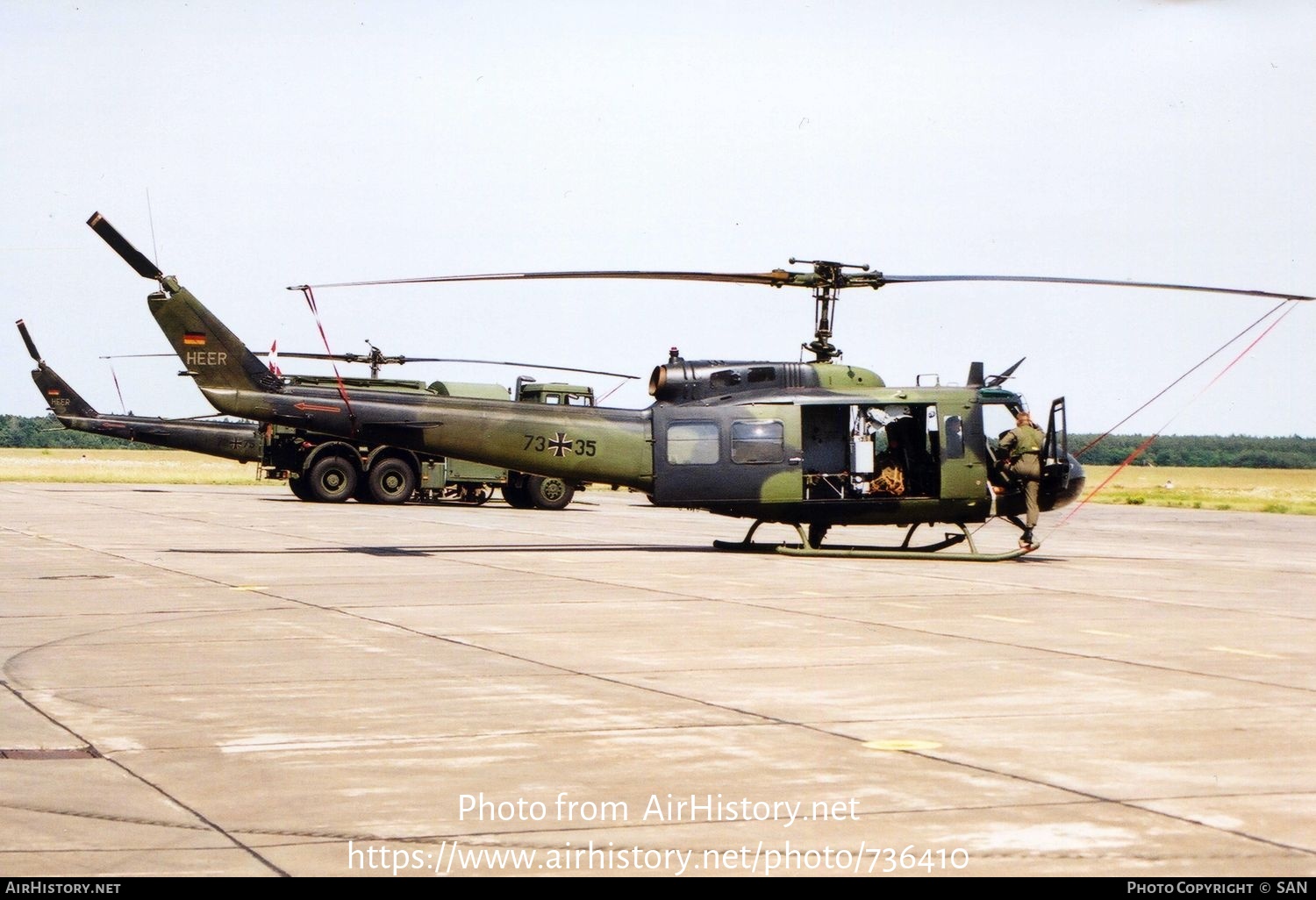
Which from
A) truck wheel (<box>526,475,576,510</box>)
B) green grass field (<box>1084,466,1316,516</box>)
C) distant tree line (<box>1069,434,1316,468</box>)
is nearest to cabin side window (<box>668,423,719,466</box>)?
truck wheel (<box>526,475,576,510</box>)

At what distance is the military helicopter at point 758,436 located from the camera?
18844mm

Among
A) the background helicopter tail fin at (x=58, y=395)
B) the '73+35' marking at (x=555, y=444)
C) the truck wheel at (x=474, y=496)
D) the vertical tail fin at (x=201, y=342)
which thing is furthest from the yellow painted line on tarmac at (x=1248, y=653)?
the background helicopter tail fin at (x=58, y=395)

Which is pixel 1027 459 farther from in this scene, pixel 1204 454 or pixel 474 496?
pixel 1204 454

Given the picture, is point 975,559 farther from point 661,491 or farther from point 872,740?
point 872,740

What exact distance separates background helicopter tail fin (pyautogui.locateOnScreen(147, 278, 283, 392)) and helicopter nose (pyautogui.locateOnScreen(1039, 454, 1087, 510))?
33.0 ft

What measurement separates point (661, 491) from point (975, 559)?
155 inches

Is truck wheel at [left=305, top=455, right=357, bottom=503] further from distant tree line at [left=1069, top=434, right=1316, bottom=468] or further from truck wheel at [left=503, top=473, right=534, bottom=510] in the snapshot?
distant tree line at [left=1069, top=434, right=1316, bottom=468]

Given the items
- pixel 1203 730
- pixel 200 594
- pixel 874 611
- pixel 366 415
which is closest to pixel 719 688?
pixel 1203 730

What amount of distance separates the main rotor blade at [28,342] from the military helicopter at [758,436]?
27.4 metres

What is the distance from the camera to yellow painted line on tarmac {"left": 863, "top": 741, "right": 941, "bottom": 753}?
22.9 ft

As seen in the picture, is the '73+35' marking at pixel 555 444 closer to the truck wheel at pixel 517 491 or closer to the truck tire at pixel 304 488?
→ the truck wheel at pixel 517 491

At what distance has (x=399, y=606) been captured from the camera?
43.2 ft

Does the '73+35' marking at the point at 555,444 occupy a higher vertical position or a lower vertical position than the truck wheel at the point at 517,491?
higher

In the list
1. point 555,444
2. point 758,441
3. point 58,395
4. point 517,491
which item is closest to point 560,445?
point 555,444
